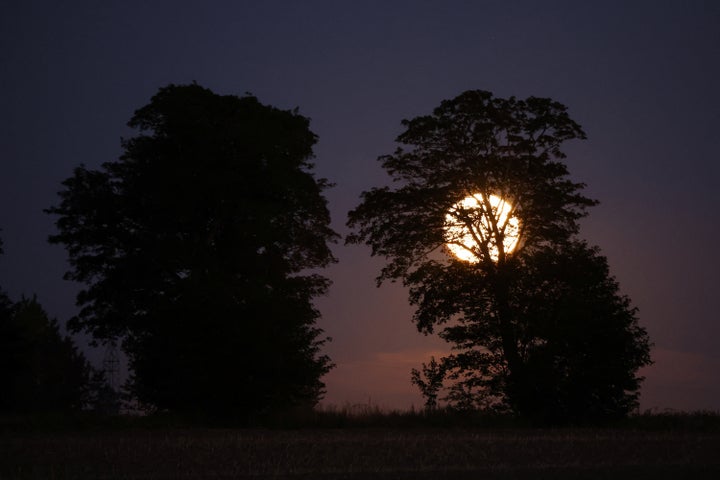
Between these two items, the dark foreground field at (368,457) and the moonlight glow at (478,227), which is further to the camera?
the moonlight glow at (478,227)

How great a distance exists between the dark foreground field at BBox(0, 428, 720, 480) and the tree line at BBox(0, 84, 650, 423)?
804 cm

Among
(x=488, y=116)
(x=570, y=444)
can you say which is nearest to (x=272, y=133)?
(x=488, y=116)

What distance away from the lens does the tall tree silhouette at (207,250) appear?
32.0m

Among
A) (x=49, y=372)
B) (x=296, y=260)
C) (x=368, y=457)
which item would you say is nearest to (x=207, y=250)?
(x=296, y=260)

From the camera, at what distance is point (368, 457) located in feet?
53.5

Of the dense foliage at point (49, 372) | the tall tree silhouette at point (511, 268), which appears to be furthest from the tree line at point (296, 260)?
the dense foliage at point (49, 372)

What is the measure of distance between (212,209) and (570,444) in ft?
70.8

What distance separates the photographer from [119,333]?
1457 inches

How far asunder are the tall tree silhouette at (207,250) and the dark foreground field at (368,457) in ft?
32.2

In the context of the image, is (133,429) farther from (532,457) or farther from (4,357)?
(4,357)

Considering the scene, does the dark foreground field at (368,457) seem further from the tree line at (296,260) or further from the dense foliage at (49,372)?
the dense foliage at (49,372)

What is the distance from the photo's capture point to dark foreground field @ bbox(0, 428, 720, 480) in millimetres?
13867

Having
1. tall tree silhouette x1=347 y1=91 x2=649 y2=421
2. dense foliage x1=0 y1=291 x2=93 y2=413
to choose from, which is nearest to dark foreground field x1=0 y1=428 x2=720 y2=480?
tall tree silhouette x1=347 y1=91 x2=649 y2=421

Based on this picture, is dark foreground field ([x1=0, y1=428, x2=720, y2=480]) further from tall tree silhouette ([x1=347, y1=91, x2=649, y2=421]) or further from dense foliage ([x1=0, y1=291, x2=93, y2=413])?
dense foliage ([x1=0, y1=291, x2=93, y2=413])
